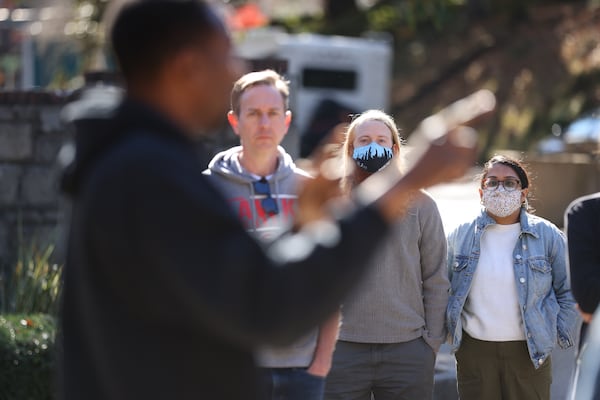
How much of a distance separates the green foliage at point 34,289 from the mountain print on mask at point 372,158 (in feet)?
7.70

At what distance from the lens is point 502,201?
17.6 feet

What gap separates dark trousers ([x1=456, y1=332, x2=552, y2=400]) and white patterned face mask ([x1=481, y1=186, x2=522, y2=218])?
63 cm

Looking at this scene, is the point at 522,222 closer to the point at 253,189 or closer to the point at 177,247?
the point at 253,189

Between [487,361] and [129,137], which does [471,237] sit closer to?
[487,361]

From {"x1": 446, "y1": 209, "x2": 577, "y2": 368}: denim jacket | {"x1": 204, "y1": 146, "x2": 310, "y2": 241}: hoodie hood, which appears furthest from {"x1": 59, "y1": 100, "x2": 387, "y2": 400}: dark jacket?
{"x1": 446, "y1": 209, "x2": 577, "y2": 368}: denim jacket

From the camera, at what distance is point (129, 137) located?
2275 millimetres

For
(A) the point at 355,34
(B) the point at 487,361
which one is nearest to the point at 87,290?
(B) the point at 487,361

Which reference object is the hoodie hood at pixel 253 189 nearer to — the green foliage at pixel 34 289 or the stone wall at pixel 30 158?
the green foliage at pixel 34 289

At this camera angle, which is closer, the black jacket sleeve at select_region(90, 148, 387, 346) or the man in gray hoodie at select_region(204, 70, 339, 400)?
the black jacket sleeve at select_region(90, 148, 387, 346)

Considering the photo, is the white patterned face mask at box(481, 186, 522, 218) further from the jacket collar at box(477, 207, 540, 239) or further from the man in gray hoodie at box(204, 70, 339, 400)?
the man in gray hoodie at box(204, 70, 339, 400)

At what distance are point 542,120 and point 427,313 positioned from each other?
1885cm

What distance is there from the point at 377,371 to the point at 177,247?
3.18m

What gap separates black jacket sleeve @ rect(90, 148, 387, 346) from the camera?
2.14 meters

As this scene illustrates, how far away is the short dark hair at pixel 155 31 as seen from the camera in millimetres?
2307
